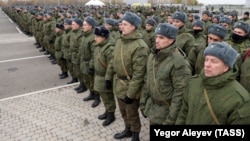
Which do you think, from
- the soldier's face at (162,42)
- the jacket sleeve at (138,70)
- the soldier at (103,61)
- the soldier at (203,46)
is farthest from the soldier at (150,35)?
the soldier's face at (162,42)

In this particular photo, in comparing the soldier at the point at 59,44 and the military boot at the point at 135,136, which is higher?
the soldier at the point at 59,44

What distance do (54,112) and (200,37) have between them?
4013 millimetres

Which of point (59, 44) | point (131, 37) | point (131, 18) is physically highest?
point (131, 18)

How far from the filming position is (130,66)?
13.8 ft

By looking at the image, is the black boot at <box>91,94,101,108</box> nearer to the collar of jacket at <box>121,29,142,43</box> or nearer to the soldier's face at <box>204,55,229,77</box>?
the collar of jacket at <box>121,29,142,43</box>

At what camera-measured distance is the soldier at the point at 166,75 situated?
312cm

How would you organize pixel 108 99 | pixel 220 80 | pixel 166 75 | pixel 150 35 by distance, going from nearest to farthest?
1. pixel 220 80
2. pixel 166 75
3. pixel 108 99
4. pixel 150 35

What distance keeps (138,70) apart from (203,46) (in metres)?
1.47

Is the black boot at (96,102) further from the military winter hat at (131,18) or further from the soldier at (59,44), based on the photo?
the military winter hat at (131,18)

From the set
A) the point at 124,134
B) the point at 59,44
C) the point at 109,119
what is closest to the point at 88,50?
the point at 109,119

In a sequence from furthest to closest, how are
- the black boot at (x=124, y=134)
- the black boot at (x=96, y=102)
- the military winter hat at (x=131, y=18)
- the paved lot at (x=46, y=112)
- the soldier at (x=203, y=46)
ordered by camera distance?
the black boot at (x=96, y=102)
the paved lot at (x=46, y=112)
the black boot at (x=124, y=134)
the military winter hat at (x=131, y=18)
the soldier at (x=203, y=46)

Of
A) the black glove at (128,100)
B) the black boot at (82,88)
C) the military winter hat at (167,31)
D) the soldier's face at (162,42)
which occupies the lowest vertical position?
the black boot at (82,88)

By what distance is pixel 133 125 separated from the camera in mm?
4555

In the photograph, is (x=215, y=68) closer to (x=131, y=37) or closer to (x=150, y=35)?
(x=131, y=37)
